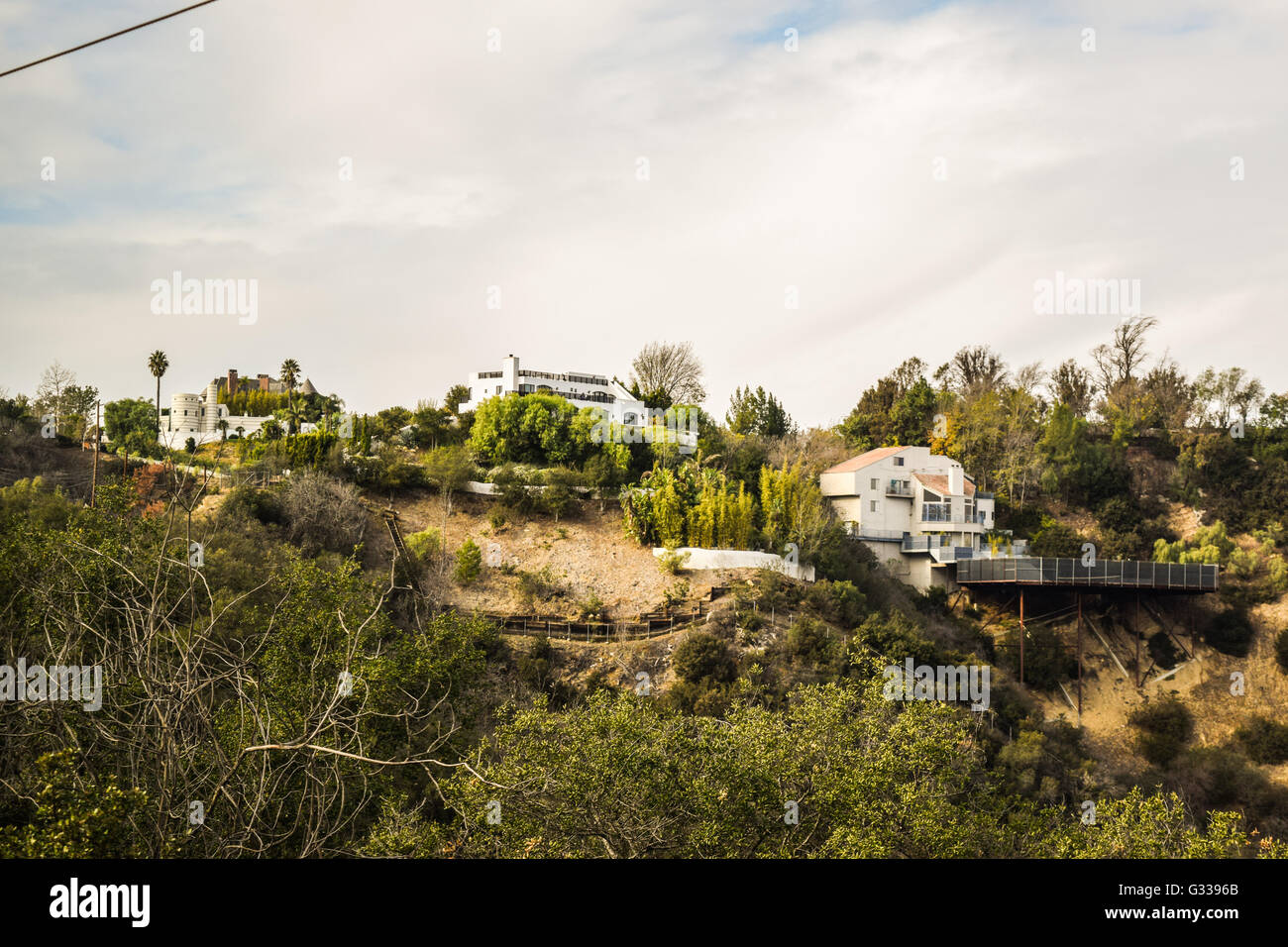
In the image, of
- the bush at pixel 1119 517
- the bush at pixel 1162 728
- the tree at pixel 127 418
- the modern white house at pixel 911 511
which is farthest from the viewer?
the tree at pixel 127 418

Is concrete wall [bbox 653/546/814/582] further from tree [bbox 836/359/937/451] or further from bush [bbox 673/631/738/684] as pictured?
tree [bbox 836/359/937/451]

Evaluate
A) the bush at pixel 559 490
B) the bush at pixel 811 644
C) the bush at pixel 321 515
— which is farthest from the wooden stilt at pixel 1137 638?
the bush at pixel 321 515

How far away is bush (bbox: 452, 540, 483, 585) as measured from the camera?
28.9 meters

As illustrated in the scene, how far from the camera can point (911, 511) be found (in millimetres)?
37188

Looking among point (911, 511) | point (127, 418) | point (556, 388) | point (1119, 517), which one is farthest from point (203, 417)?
point (1119, 517)

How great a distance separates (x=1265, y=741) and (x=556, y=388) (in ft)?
110

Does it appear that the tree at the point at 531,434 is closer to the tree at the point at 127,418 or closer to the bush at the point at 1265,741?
the tree at the point at 127,418

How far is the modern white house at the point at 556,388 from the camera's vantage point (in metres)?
48.2

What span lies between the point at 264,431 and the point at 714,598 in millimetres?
20939

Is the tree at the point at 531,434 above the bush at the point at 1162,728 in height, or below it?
above

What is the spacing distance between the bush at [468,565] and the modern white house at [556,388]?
18485 mm

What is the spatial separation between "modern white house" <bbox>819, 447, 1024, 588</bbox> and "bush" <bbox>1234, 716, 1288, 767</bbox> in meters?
9.47

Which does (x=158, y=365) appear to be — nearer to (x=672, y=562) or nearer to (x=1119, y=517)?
(x=672, y=562)
